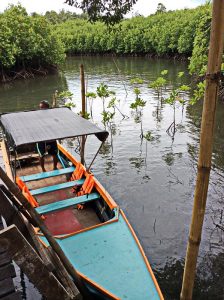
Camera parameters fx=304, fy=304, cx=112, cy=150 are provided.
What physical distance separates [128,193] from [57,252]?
237 inches

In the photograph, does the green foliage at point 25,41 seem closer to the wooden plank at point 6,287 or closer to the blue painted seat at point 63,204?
the blue painted seat at point 63,204

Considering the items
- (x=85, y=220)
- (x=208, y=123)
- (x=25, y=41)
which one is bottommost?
(x=85, y=220)

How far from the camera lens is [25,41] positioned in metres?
29.1

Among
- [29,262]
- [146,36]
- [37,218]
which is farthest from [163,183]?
[146,36]

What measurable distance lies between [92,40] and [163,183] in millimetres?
49389

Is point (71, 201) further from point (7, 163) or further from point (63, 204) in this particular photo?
point (7, 163)

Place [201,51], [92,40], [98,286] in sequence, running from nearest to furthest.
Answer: [98,286] → [201,51] → [92,40]

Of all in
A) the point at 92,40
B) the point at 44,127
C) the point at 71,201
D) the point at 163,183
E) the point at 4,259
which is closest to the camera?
the point at 4,259

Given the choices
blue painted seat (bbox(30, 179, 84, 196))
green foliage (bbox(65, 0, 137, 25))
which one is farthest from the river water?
green foliage (bbox(65, 0, 137, 25))

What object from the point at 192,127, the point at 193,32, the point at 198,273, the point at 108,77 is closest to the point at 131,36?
the point at 193,32

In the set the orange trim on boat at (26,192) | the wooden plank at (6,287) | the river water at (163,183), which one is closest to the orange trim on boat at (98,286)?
the river water at (163,183)

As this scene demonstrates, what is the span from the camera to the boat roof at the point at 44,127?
6.90 metres

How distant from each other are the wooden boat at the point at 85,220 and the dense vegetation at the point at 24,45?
20.6 m

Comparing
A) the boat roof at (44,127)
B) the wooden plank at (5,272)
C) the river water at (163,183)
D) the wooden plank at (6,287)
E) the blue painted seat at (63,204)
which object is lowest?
the river water at (163,183)
